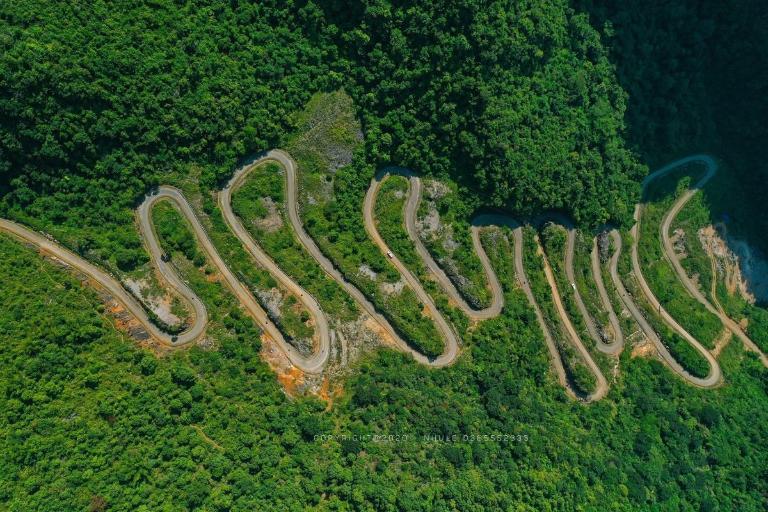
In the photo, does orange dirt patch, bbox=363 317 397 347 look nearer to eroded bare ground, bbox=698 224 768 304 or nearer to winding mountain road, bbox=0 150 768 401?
winding mountain road, bbox=0 150 768 401

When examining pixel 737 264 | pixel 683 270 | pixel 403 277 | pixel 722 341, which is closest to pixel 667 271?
pixel 683 270

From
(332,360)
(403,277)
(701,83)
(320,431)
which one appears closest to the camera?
(320,431)

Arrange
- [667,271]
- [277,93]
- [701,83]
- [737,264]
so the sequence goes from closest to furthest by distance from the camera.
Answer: [277,93], [667,271], [701,83], [737,264]

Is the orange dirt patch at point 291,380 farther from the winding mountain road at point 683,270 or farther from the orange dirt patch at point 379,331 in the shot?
the winding mountain road at point 683,270

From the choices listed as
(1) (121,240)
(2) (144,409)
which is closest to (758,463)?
(2) (144,409)

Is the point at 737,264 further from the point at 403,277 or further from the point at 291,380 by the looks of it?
the point at 291,380

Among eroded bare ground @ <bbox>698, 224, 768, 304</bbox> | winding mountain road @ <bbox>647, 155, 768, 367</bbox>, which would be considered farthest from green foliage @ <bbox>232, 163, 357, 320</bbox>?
eroded bare ground @ <bbox>698, 224, 768, 304</bbox>

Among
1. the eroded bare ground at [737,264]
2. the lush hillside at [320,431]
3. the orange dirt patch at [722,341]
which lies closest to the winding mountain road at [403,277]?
the orange dirt patch at [722,341]

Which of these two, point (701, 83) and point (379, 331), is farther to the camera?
point (701, 83)
